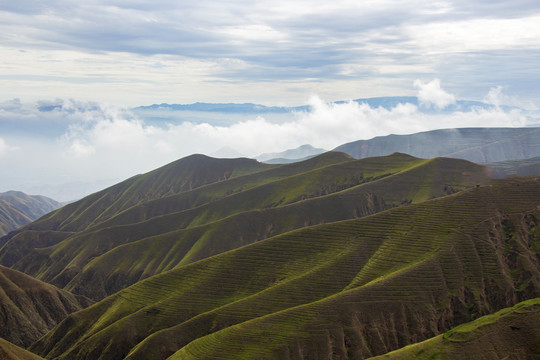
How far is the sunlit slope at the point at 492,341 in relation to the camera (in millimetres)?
91500

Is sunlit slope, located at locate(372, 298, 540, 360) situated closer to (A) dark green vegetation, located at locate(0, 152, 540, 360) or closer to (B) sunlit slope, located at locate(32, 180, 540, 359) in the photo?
(A) dark green vegetation, located at locate(0, 152, 540, 360)

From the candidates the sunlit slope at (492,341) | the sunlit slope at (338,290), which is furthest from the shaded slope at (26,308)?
the sunlit slope at (492,341)

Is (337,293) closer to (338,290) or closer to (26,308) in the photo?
(338,290)

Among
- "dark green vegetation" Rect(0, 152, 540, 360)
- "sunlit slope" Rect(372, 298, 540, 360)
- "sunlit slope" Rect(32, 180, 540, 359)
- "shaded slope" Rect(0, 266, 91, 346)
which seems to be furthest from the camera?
"shaded slope" Rect(0, 266, 91, 346)

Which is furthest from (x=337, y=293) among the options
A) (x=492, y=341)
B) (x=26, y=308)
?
(x=26, y=308)

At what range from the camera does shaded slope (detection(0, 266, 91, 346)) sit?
172750 mm

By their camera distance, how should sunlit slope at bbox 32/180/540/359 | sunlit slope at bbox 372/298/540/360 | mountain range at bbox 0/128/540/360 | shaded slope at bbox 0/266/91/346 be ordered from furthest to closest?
shaded slope at bbox 0/266/91/346
sunlit slope at bbox 32/180/540/359
mountain range at bbox 0/128/540/360
sunlit slope at bbox 372/298/540/360

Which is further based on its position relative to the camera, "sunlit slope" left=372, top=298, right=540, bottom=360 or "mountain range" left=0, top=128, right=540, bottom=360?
"mountain range" left=0, top=128, right=540, bottom=360

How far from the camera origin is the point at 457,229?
14575 cm

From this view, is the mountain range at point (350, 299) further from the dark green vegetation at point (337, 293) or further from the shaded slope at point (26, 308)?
the shaded slope at point (26, 308)

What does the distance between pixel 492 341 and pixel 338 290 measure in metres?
47.9

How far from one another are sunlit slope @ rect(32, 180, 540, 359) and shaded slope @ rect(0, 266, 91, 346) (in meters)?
18.5

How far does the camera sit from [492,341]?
3713 inches

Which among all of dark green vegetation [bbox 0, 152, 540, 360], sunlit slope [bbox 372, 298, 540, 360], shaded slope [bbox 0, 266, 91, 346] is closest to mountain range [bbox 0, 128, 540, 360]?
sunlit slope [bbox 372, 298, 540, 360]
